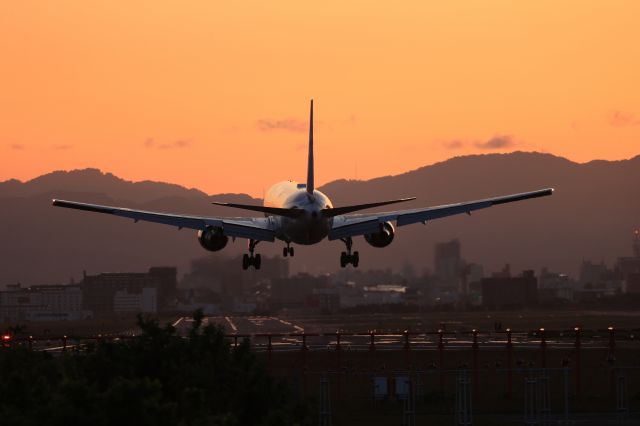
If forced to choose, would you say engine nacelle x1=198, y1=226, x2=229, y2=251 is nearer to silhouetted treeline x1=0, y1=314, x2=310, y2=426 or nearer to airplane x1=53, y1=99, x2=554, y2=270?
airplane x1=53, y1=99, x2=554, y2=270

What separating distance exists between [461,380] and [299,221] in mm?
21793

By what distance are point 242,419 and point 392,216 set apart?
50981mm

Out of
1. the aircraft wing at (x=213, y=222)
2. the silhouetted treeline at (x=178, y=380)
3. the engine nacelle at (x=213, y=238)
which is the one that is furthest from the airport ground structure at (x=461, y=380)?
the engine nacelle at (x=213, y=238)

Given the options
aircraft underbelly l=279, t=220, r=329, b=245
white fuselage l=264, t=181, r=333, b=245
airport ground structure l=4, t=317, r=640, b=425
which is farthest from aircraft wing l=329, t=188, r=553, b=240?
airport ground structure l=4, t=317, r=640, b=425

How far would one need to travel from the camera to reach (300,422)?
43.4 m

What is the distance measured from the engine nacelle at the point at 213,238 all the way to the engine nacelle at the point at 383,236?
919 centimetres

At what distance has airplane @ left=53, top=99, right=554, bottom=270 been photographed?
8400 cm

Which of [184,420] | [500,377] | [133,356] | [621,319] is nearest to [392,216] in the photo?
[500,377]

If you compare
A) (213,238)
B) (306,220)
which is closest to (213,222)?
(213,238)

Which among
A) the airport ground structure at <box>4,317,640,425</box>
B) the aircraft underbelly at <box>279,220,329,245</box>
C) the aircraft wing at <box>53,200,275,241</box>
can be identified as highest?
the aircraft wing at <box>53,200,275,241</box>

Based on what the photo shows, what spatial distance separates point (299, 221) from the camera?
276 ft

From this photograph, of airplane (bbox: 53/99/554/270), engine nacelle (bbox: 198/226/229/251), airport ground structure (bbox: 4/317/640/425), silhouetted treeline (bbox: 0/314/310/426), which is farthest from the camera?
engine nacelle (bbox: 198/226/229/251)

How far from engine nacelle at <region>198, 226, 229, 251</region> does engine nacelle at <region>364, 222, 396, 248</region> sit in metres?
9.19

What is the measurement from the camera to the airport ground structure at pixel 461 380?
226 ft
